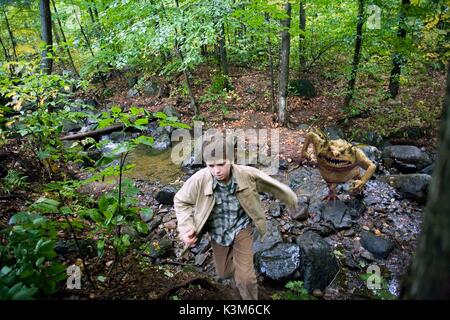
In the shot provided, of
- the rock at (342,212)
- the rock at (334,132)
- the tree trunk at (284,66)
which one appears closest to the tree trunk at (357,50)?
the rock at (334,132)

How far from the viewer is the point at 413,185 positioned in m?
7.41

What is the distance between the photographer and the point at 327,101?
517 inches

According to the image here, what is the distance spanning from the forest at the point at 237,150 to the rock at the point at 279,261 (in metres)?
0.02

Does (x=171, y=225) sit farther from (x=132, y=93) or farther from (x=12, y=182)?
(x=132, y=93)

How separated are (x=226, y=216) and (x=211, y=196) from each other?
33 cm

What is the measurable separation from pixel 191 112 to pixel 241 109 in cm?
227

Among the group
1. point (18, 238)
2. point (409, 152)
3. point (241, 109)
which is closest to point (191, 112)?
point (241, 109)

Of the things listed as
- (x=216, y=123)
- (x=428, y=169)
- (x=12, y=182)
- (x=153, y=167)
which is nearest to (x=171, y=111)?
(x=216, y=123)

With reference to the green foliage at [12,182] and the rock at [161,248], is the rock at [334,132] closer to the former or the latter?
the rock at [161,248]

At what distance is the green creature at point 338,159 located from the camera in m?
6.10

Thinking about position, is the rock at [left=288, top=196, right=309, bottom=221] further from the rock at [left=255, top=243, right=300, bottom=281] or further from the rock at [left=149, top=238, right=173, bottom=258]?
the rock at [left=149, top=238, right=173, bottom=258]

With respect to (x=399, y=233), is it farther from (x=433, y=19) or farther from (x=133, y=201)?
(x=433, y=19)
